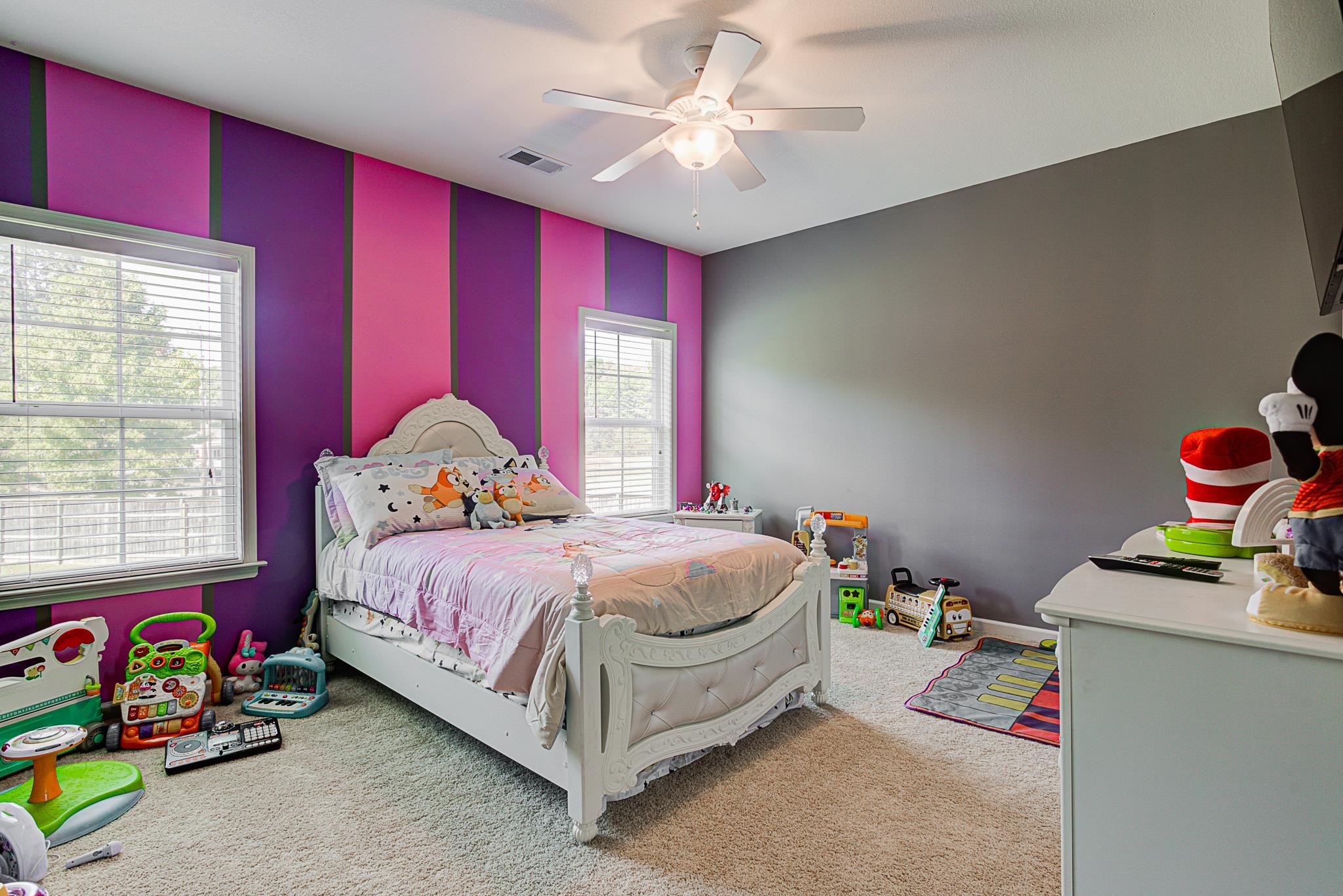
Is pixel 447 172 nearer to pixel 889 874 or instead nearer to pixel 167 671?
pixel 167 671

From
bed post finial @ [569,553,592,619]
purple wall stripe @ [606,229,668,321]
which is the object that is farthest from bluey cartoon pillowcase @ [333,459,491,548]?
purple wall stripe @ [606,229,668,321]

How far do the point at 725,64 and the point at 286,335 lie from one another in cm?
239

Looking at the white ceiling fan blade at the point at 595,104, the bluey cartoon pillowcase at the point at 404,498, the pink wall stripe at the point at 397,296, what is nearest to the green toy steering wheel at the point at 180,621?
the bluey cartoon pillowcase at the point at 404,498

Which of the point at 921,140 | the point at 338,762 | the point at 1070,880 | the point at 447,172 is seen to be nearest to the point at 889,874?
the point at 1070,880

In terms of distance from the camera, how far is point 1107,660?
1.00m

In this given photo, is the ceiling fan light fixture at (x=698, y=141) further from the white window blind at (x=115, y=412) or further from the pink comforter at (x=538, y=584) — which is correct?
the white window blind at (x=115, y=412)

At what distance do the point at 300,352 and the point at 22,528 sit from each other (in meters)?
1.25

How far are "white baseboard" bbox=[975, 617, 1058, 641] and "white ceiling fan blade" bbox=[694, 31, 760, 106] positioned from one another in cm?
314

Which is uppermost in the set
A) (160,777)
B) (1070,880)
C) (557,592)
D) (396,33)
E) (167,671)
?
→ (396,33)

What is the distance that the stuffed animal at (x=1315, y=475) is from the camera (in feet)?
2.84

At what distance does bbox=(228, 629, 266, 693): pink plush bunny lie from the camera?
9.48 ft

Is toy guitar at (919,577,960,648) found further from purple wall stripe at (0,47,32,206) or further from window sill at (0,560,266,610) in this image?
purple wall stripe at (0,47,32,206)

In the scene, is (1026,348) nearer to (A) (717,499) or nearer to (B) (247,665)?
(A) (717,499)

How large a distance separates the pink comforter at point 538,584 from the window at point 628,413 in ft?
5.03
